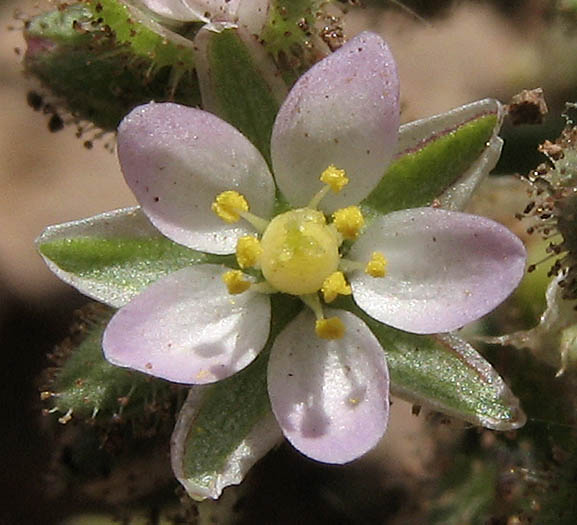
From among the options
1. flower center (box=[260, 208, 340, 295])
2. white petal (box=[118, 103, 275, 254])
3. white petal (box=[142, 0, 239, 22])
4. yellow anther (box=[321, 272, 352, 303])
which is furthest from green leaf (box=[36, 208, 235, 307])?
white petal (box=[142, 0, 239, 22])

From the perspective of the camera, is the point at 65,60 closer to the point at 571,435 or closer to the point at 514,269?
the point at 514,269

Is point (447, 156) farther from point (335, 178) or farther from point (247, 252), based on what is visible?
point (247, 252)

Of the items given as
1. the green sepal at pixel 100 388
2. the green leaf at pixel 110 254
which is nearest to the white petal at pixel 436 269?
the green leaf at pixel 110 254

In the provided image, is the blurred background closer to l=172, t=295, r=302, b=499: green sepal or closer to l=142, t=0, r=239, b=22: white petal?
l=142, t=0, r=239, b=22: white petal

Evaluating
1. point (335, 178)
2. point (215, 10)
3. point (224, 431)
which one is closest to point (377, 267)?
point (335, 178)

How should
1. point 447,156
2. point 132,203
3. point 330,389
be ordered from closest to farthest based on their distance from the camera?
point 330,389 < point 447,156 < point 132,203

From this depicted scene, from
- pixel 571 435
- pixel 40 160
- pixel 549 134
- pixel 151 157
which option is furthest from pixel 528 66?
pixel 151 157
